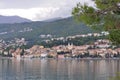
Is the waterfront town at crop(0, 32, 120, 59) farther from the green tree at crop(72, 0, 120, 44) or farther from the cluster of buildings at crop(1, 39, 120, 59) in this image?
the green tree at crop(72, 0, 120, 44)

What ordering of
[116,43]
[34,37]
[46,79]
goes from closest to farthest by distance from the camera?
1. [116,43]
2. [46,79]
3. [34,37]

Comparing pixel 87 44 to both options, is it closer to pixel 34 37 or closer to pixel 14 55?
pixel 14 55

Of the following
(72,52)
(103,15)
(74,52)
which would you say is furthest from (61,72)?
(72,52)

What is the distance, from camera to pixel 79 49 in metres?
129

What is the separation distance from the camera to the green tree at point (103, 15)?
8758 mm

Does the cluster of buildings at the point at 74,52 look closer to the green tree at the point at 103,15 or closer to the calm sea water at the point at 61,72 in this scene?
the calm sea water at the point at 61,72

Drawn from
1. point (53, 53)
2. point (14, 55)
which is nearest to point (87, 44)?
point (53, 53)

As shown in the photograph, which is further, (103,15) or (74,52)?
(74,52)

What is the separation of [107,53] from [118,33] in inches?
4663

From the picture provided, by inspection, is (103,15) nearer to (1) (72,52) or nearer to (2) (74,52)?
(2) (74,52)

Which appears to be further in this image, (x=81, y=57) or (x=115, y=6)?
(x=81, y=57)

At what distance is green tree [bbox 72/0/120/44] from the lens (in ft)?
28.7

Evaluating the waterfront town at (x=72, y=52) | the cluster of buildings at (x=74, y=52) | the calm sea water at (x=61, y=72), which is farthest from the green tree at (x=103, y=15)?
the cluster of buildings at (x=74, y=52)

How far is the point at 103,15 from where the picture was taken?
8.92 metres
